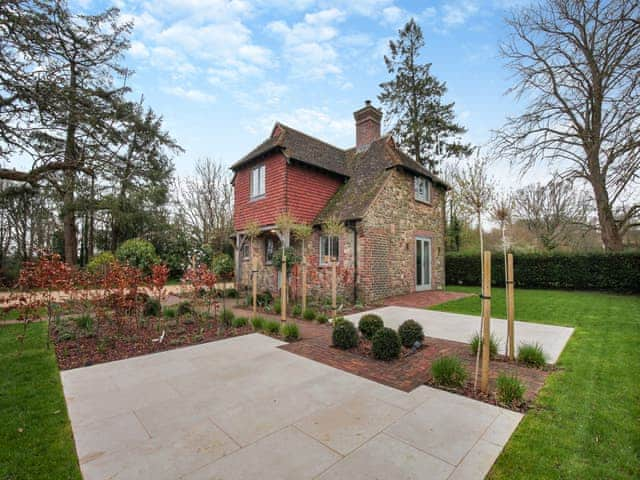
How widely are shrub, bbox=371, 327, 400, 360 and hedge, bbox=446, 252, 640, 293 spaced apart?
1383cm

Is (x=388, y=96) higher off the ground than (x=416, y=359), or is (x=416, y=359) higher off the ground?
(x=388, y=96)

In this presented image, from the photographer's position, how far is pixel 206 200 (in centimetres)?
2317

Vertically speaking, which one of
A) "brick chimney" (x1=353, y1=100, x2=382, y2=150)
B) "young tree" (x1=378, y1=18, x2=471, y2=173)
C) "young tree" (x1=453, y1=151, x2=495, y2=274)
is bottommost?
"young tree" (x1=453, y1=151, x2=495, y2=274)

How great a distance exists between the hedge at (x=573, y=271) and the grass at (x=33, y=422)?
58.5ft

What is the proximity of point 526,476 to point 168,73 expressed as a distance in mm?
11396

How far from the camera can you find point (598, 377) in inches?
160

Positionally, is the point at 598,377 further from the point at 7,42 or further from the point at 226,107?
the point at 7,42

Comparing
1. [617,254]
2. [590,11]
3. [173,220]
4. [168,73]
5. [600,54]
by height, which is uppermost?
[590,11]

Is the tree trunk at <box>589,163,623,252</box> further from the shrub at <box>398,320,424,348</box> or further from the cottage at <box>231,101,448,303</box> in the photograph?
the shrub at <box>398,320,424,348</box>

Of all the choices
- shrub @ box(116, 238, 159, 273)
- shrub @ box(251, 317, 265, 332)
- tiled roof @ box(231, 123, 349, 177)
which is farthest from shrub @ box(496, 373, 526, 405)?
shrub @ box(116, 238, 159, 273)

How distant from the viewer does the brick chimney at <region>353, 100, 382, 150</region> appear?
14375 millimetres

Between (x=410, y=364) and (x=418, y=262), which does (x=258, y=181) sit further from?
(x=410, y=364)

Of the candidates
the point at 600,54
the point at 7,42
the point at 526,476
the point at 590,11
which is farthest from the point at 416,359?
the point at 590,11

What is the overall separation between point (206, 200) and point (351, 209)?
15631mm
